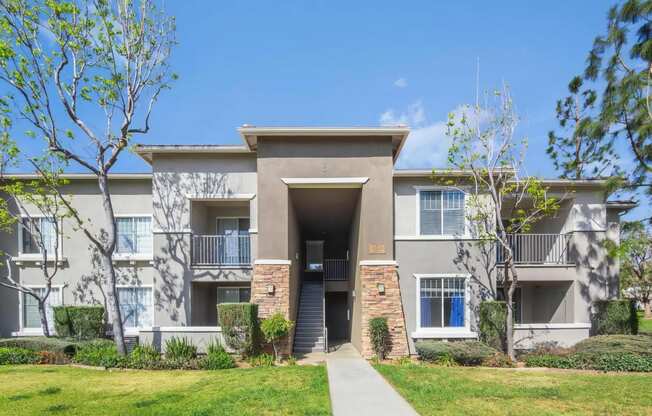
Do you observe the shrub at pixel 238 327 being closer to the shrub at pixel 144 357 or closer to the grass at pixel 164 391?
the grass at pixel 164 391

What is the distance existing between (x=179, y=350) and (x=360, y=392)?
6.21m

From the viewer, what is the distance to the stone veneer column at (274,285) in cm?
1286

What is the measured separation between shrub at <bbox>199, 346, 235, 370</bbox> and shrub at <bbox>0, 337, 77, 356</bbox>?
15.7ft

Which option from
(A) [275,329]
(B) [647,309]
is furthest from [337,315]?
(B) [647,309]

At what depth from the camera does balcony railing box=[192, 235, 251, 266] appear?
49.0 ft

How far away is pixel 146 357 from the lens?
11586 mm

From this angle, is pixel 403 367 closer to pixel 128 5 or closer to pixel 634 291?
pixel 128 5

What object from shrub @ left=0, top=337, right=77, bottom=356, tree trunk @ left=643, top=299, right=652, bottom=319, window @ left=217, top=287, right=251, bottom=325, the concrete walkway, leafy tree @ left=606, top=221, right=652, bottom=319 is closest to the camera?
the concrete walkway

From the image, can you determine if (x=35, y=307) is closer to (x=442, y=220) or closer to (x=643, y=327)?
(x=442, y=220)

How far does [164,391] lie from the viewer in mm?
8828

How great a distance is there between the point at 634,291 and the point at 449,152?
37.2 metres

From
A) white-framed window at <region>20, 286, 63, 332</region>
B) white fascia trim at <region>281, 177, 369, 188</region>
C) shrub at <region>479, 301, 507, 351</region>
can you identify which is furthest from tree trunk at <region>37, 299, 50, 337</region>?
shrub at <region>479, 301, 507, 351</region>

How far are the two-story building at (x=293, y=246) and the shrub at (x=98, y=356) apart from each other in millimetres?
1088

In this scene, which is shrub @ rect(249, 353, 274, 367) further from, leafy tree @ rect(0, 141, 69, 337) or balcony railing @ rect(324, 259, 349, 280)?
leafy tree @ rect(0, 141, 69, 337)
